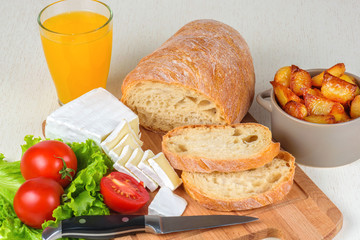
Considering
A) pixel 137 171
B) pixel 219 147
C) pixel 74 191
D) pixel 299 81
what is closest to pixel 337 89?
pixel 299 81

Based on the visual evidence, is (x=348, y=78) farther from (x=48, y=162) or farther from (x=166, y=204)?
(x=48, y=162)

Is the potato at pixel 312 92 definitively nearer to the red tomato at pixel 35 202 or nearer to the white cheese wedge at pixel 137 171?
the white cheese wedge at pixel 137 171

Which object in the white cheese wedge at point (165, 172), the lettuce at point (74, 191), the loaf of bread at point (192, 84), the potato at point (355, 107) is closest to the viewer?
the lettuce at point (74, 191)

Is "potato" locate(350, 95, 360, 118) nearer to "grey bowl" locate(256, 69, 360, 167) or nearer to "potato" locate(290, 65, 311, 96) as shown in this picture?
"grey bowl" locate(256, 69, 360, 167)

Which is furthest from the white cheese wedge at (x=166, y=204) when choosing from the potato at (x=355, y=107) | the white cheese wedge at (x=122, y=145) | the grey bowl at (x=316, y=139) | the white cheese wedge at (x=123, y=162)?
the potato at (x=355, y=107)

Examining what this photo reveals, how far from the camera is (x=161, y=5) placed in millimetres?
5383

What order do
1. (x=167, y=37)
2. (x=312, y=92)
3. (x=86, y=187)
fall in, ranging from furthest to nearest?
1. (x=167, y=37)
2. (x=312, y=92)
3. (x=86, y=187)

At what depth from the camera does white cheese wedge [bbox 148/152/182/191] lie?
3354 millimetres

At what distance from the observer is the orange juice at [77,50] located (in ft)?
12.6

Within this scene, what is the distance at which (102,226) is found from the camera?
302 cm

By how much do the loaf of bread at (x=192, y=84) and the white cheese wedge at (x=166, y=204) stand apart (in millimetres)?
684

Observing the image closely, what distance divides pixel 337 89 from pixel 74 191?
169cm

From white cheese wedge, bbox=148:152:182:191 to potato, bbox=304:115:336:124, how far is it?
89 cm

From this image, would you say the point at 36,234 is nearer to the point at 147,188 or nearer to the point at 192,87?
the point at 147,188
